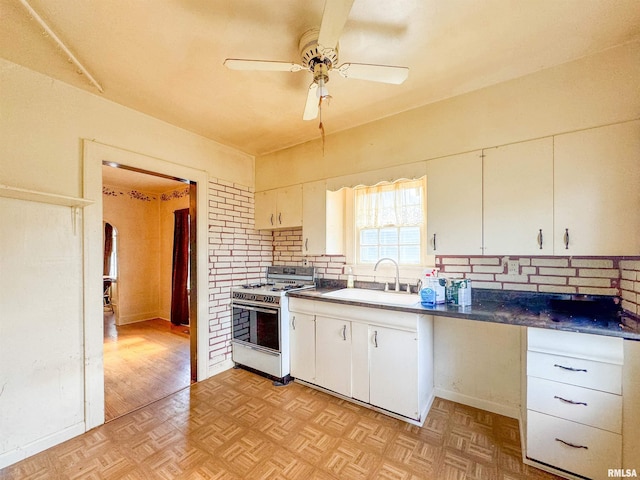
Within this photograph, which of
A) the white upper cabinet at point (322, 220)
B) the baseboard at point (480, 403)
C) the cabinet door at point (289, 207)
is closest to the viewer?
the baseboard at point (480, 403)

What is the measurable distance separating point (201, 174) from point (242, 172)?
0.59m

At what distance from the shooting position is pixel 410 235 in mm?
2820

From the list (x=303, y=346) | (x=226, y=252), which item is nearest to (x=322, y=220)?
(x=226, y=252)

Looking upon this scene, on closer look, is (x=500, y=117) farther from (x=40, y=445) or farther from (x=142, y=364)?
(x=142, y=364)

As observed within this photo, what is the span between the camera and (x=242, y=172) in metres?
3.50

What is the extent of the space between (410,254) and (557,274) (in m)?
1.14

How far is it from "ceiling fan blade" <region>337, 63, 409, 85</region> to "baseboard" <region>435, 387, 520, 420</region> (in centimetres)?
260

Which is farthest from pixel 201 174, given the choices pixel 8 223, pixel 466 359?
pixel 466 359

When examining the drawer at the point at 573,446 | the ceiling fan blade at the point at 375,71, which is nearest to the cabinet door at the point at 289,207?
the ceiling fan blade at the point at 375,71

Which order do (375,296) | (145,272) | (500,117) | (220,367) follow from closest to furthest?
(500,117), (375,296), (220,367), (145,272)

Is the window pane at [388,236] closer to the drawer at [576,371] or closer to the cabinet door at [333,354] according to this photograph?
the cabinet door at [333,354]

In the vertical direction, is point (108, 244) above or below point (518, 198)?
below

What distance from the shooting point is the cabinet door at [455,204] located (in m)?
2.15

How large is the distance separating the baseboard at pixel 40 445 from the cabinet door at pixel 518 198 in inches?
132
